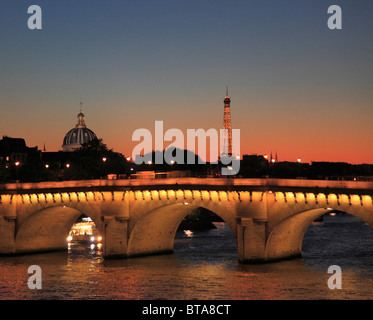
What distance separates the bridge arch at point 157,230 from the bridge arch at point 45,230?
383 inches

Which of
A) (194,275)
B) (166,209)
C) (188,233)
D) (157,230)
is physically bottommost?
(188,233)

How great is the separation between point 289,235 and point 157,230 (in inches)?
628

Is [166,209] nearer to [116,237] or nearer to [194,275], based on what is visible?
[116,237]

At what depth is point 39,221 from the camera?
81.1 meters

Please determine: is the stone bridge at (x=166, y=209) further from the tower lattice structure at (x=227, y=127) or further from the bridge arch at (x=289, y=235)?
the tower lattice structure at (x=227, y=127)

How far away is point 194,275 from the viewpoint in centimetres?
5875

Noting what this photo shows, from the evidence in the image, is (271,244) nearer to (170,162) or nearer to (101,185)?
(101,185)

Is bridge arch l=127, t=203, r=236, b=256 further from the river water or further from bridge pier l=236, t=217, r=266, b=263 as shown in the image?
bridge pier l=236, t=217, r=266, b=263

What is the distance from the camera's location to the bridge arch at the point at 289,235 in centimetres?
6050

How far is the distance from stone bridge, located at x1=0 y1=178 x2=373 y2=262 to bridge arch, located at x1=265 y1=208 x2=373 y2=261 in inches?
3.4

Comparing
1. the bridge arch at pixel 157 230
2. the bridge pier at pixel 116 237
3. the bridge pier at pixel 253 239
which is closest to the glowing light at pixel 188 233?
the bridge arch at pixel 157 230

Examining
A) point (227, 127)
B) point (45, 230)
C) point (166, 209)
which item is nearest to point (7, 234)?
point (45, 230)

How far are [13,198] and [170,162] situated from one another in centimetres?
7750

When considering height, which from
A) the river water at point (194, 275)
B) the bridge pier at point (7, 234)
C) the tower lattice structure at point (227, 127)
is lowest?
the river water at point (194, 275)
